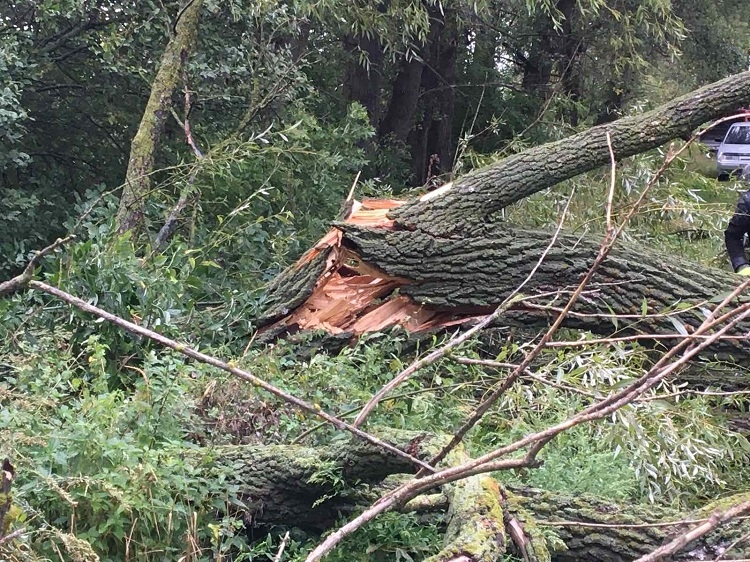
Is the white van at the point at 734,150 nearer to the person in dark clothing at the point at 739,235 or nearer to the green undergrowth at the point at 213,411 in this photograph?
the person in dark clothing at the point at 739,235

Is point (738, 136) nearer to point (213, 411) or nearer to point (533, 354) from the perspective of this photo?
point (213, 411)

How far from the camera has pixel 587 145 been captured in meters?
4.51

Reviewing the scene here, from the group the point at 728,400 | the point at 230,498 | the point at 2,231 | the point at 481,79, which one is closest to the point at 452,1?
the point at 481,79

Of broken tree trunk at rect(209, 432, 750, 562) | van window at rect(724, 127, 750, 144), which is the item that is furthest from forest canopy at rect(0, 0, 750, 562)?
van window at rect(724, 127, 750, 144)

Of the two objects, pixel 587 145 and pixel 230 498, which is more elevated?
pixel 587 145

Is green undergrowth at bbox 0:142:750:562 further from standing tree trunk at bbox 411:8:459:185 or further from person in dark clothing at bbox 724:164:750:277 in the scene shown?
standing tree trunk at bbox 411:8:459:185

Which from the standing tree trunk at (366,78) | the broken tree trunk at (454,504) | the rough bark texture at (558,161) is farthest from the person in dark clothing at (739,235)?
the standing tree trunk at (366,78)

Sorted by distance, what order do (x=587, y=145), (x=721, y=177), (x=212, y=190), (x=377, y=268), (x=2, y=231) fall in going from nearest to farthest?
(x=377, y=268), (x=587, y=145), (x=2, y=231), (x=212, y=190), (x=721, y=177)

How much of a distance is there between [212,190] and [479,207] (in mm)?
2346

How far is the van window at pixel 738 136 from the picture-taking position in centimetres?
1544

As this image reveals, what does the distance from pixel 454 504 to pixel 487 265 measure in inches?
86.5

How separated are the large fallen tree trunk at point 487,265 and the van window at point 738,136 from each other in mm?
12201

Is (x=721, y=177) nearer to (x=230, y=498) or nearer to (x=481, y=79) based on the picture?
(x=481, y=79)

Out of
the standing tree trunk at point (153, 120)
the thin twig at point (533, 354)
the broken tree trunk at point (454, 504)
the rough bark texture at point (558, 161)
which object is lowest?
the broken tree trunk at point (454, 504)
